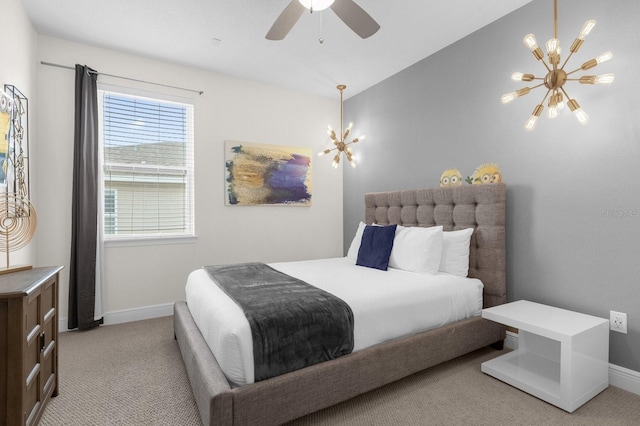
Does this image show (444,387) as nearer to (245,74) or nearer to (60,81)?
(245,74)

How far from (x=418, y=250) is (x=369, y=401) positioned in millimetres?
1311

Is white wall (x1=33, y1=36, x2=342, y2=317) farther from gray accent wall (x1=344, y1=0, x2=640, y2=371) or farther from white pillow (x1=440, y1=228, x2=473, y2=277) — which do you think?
white pillow (x1=440, y1=228, x2=473, y2=277)

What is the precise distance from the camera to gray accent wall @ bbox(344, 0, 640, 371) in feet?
6.81

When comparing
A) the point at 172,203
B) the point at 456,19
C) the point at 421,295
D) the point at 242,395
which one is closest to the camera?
the point at 242,395

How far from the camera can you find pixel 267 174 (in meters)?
4.13

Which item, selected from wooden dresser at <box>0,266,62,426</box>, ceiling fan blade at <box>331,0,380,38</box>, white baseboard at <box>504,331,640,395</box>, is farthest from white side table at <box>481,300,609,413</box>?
wooden dresser at <box>0,266,62,426</box>

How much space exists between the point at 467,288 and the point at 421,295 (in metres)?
0.53

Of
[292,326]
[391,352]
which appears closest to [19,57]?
[292,326]

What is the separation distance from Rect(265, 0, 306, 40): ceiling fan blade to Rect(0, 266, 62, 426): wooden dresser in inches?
75.6

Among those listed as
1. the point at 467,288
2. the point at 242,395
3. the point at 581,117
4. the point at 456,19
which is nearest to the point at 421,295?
the point at 467,288

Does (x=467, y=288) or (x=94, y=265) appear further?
(x=94, y=265)

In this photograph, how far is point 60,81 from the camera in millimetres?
3066

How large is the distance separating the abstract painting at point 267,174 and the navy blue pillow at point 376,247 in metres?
1.45

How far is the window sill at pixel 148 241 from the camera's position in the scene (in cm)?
331
